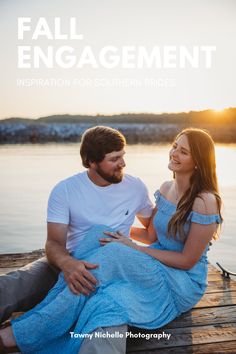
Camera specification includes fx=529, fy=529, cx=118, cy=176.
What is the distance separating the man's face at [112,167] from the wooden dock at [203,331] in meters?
0.85

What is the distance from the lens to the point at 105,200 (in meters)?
3.08

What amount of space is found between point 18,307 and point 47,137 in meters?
30.7

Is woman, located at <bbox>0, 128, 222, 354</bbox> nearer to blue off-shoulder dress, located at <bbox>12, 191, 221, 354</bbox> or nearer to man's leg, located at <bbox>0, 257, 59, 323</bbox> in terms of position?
blue off-shoulder dress, located at <bbox>12, 191, 221, 354</bbox>

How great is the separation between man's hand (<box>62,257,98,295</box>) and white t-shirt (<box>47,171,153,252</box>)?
353 millimetres

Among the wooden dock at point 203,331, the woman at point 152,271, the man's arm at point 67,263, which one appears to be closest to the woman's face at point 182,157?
the woman at point 152,271

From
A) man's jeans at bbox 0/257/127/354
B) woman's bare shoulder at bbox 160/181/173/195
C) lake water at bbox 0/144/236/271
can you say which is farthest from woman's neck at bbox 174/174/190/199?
lake water at bbox 0/144/236/271

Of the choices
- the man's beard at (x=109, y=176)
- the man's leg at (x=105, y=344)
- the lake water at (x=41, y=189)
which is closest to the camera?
the man's leg at (x=105, y=344)

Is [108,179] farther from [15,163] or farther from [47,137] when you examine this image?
[47,137]

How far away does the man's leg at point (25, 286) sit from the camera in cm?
286

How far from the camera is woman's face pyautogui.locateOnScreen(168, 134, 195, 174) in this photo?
115 inches

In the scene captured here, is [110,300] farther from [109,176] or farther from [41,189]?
[41,189]

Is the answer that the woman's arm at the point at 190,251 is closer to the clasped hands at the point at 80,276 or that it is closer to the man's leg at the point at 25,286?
the clasped hands at the point at 80,276

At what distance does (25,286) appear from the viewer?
2930 millimetres

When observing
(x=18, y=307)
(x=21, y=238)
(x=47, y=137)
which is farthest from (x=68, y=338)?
(x=47, y=137)
